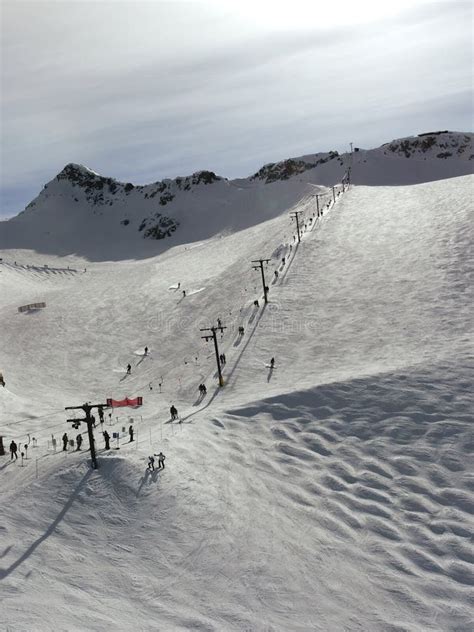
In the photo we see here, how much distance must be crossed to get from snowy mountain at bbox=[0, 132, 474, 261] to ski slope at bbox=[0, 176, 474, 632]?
61093 mm

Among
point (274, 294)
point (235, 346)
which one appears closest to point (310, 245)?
point (274, 294)

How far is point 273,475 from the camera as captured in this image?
74.0ft

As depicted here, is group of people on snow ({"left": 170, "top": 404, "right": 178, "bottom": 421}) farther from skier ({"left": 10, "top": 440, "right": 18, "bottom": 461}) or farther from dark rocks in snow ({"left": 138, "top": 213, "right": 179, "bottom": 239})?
dark rocks in snow ({"left": 138, "top": 213, "right": 179, "bottom": 239})

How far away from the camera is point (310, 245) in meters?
57.6

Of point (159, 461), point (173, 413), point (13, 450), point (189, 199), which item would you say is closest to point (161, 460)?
point (159, 461)

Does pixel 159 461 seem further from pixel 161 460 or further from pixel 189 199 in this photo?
pixel 189 199

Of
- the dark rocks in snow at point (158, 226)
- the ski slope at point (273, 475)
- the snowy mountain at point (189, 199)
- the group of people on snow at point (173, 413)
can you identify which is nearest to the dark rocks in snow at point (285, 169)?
the snowy mountain at point (189, 199)

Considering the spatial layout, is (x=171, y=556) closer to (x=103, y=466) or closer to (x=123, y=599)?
(x=123, y=599)

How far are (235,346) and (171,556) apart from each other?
22.9m

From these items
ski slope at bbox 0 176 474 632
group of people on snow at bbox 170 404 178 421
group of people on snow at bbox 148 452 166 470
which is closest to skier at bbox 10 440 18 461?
ski slope at bbox 0 176 474 632

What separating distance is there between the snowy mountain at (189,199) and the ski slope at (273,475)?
2405 inches

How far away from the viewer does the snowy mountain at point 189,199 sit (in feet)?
375

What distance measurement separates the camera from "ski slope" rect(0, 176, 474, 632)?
16.1 metres

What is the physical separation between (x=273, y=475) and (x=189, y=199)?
4917 inches
